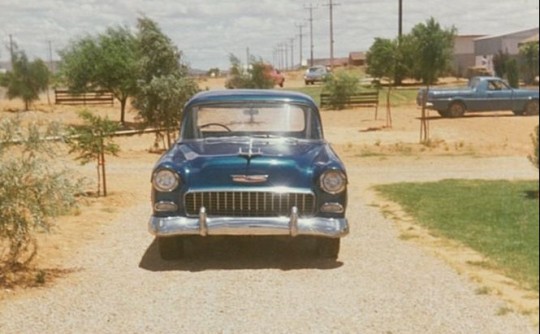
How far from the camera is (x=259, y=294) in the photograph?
16.2 ft

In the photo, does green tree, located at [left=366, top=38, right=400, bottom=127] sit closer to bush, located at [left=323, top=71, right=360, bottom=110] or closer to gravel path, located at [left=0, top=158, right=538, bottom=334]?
bush, located at [left=323, top=71, right=360, bottom=110]

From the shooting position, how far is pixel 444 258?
236 inches

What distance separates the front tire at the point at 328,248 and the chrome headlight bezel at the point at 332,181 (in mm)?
579

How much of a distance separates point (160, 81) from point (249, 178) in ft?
39.1

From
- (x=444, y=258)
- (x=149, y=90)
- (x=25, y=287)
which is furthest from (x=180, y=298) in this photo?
(x=149, y=90)

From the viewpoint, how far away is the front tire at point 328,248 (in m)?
5.92

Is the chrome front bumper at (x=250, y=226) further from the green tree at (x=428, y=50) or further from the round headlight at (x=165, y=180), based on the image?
the green tree at (x=428, y=50)

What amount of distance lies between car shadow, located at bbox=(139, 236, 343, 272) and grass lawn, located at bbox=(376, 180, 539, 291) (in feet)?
4.58

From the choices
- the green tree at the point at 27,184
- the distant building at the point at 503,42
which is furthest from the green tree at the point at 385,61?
the distant building at the point at 503,42

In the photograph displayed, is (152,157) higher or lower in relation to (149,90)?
lower

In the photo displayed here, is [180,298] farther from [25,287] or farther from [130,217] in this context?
[130,217]

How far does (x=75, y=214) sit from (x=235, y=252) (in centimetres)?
326

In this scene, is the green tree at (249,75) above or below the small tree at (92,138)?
above

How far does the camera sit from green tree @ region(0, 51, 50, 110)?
112 feet
